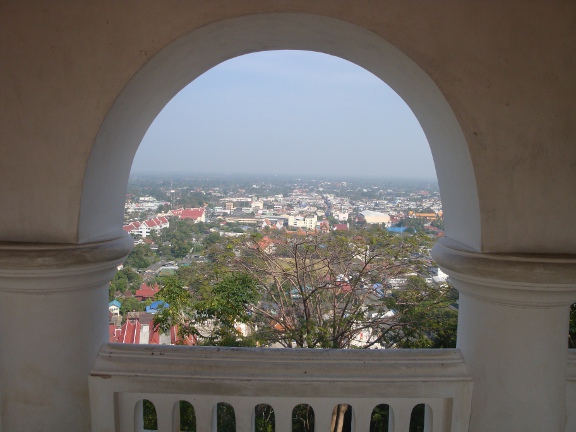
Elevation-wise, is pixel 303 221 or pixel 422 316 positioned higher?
pixel 303 221

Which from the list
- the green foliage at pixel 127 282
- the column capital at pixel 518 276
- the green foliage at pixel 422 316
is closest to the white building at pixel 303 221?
the green foliage at pixel 422 316

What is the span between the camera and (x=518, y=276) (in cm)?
180

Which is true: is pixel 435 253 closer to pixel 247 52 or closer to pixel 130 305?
pixel 247 52

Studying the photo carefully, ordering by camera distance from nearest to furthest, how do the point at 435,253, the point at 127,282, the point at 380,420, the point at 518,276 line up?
the point at 518,276 → the point at 435,253 → the point at 127,282 → the point at 380,420

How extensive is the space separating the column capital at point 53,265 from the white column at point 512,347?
1.60 metres

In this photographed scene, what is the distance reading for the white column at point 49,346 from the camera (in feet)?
6.31

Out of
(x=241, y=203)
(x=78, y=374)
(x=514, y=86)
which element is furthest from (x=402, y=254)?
(x=78, y=374)

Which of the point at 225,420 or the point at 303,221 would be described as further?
the point at 303,221

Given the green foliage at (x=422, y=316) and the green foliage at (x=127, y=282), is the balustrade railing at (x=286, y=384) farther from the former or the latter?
the green foliage at (x=422, y=316)

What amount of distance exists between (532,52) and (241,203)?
399 cm

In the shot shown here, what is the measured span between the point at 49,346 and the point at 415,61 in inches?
82.2

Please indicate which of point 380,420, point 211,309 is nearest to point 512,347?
point 211,309

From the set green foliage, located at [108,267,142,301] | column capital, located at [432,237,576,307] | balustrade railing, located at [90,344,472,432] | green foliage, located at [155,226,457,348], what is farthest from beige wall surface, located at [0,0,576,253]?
green foliage, located at [155,226,457,348]

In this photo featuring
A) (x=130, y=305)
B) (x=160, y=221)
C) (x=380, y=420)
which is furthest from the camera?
(x=380, y=420)
